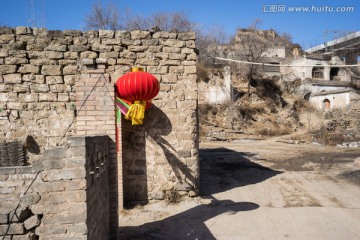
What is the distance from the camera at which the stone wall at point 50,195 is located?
269 cm

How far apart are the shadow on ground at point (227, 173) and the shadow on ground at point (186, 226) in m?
0.99

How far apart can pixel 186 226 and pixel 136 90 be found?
269 cm

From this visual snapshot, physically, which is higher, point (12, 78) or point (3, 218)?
point (12, 78)

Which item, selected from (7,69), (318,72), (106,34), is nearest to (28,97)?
(7,69)

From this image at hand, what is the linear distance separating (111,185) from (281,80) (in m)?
31.8

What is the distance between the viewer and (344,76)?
1414 inches

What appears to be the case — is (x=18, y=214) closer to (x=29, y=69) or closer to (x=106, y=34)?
(x=29, y=69)

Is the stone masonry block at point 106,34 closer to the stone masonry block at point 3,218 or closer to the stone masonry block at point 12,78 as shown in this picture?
the stone masonry block at point 12,78

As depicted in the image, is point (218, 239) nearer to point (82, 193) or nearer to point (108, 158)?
point (108, 158)

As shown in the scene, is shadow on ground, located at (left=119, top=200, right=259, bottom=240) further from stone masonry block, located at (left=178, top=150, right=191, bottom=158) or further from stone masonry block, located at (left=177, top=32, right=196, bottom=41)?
stone masonry block, located at (left=177, top=32, right=196, bottom=41)

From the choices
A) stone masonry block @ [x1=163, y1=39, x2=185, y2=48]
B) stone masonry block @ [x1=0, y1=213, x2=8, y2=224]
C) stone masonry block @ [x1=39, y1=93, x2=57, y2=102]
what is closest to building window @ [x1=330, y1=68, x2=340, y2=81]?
stone masonry block @ [x1=163, y1=39, x2=185, y2=48]

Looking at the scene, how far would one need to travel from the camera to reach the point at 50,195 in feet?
8.96

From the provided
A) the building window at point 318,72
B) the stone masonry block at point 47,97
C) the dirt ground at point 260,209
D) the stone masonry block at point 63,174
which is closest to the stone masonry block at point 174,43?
the stone masonry block at point 47,97

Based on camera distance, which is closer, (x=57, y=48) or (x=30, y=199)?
(x=30, y=199)
